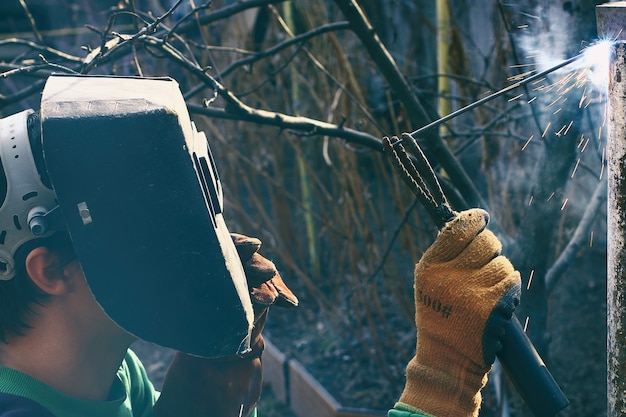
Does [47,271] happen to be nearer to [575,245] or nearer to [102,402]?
[102,402]

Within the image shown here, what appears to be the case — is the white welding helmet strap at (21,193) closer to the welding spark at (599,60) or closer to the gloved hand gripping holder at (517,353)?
the gloved hand gripping holder at (517,353)

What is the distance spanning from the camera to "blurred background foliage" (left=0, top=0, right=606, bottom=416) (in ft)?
8.10

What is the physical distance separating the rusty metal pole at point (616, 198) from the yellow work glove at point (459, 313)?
0.19 metres

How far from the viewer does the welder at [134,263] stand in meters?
1.43

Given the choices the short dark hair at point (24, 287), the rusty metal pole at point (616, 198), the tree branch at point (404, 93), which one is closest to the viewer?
the rusty metal pole at point (616, 198)

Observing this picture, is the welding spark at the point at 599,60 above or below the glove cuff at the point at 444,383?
above

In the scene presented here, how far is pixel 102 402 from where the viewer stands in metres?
1.81

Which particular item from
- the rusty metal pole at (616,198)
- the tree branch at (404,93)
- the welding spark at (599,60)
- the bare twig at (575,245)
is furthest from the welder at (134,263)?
the bare twig at (575,245)

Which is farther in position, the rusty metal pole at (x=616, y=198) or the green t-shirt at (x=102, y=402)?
the green t-shirt at (x=102, y=402)

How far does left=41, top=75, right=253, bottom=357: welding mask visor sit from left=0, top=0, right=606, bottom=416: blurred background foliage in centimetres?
47

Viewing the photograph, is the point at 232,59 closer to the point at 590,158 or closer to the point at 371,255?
the point at 371,255

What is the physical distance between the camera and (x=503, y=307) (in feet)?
4.82

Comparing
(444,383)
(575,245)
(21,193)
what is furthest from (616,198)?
(575,245)

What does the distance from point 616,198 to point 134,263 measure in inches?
38.2
